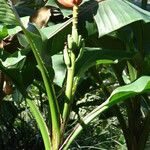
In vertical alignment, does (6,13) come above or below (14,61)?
above

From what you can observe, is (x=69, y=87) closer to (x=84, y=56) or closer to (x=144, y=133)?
(x=84, y=56)

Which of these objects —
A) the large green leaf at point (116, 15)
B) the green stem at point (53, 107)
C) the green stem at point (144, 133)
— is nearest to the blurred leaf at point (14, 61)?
the green stem at point (53, 107)

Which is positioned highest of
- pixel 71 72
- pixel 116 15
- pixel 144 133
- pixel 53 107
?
pixel 116 15

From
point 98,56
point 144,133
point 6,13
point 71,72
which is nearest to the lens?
point 6,13

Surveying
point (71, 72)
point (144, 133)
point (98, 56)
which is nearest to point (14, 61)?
point (71, 72)

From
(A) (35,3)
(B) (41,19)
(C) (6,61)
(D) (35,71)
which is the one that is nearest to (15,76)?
(C) (6,61)

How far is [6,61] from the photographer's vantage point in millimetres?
1459

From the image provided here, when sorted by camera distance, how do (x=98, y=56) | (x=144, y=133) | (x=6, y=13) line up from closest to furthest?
(x=6, y=13), (x=98, y=56), (x=144, y=133)

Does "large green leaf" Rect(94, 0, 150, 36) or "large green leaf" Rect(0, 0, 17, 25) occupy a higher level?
"large green leaf" Rect(0, 0, 17, 25)

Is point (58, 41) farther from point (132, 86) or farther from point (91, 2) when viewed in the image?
point (132, 86)

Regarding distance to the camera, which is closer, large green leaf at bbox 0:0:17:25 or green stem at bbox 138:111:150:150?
large green leaf at bbox 0:0:17:25

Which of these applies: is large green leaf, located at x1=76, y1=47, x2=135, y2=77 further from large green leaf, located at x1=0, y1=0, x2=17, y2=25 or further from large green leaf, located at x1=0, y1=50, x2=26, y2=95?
large green leaf, located at x1=0, y1=0, x2=17, y2=25

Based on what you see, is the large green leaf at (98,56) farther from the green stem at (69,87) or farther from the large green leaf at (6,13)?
the large green leaf at (6,13)

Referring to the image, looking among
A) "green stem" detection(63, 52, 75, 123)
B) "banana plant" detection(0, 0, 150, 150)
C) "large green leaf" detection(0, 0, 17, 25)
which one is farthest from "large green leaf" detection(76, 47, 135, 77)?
"large green leaf" detection(0, 0, 17, 25)
